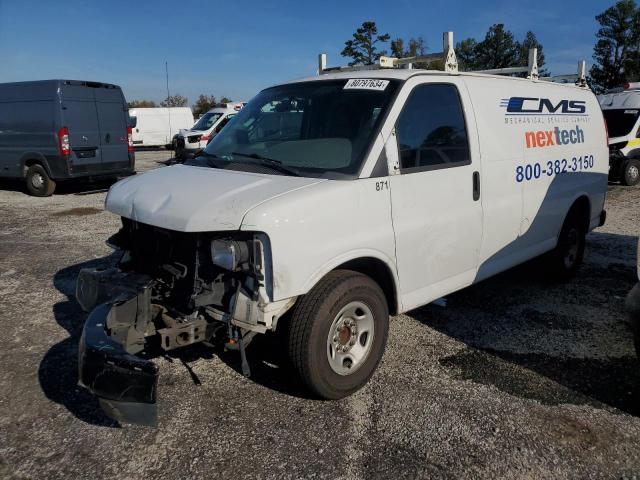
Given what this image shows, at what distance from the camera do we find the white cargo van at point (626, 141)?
13367 mm

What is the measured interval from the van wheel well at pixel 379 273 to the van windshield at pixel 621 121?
12226 mm

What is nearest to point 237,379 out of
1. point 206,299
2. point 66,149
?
point 206,299

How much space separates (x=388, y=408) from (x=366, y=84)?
2262 mm

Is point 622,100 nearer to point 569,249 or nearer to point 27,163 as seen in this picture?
point 569,249

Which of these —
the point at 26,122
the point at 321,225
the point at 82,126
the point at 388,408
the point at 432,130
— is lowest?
the point at 388,408

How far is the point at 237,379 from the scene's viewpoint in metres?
3.86

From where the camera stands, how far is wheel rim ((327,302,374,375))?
11.2ft

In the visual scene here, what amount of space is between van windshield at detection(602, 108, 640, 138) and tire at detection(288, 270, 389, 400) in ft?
41.1

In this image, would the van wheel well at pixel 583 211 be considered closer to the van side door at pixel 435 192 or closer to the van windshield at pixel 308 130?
the van side door at pixel 435 192

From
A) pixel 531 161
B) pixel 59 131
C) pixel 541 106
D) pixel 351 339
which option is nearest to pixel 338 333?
pixel 351 339

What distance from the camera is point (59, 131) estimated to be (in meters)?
11.6

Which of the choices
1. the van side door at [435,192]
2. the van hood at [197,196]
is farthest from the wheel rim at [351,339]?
the van hood at [197,196]

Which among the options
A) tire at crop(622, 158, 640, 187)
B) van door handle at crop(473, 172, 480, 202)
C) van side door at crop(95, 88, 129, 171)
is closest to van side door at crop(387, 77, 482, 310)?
van door handle at crop(473, 172, 480, 202)

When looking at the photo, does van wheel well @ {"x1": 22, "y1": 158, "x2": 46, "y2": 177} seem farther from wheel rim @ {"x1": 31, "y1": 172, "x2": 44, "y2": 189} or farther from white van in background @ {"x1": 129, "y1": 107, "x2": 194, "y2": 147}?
white van in background @ {"x1": 129, "y1": 107, "x2": 194, "y2": 147}
